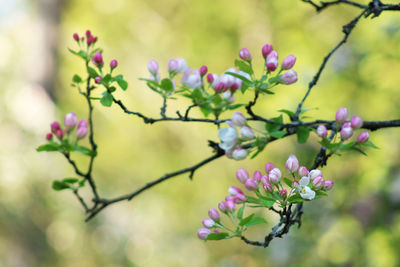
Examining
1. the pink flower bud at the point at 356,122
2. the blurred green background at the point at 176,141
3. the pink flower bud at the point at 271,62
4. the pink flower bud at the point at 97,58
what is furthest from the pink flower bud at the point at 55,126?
the blurred green background at the point at 176,141

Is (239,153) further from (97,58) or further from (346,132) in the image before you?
(97,58)

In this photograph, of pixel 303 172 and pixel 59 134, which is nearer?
pixel 303 172

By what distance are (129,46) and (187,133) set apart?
1.07 m

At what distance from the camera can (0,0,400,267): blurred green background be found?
1.59 m

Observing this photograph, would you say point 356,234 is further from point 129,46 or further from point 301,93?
point 129,46

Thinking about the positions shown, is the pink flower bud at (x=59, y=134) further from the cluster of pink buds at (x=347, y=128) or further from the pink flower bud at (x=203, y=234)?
the cluster of pink buds at (x=347, y=128)

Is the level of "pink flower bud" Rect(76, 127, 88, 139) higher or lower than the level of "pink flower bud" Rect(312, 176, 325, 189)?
lower

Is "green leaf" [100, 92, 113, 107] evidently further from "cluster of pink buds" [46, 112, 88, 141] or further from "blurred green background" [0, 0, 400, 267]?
"blurred green background" [0, 0, 400, 267]

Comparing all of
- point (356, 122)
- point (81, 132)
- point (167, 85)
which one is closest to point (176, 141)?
point (81, 132)

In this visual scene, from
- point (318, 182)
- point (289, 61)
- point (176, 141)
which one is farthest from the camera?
point (176, 141)

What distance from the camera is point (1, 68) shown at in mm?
3234

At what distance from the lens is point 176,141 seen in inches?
156

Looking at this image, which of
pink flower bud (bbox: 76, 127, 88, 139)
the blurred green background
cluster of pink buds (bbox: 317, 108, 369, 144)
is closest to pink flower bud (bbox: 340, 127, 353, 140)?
cluster of pink buds (bbox: 317, 108, 369, 144)

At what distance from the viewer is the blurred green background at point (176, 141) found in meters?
1.59
